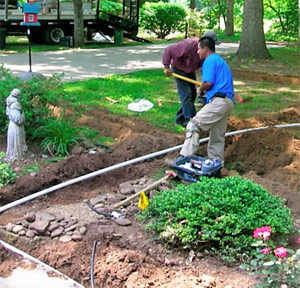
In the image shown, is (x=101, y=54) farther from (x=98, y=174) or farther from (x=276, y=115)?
(x=98, y=174)

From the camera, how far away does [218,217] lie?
397 cm

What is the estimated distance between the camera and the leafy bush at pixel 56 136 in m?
6.32

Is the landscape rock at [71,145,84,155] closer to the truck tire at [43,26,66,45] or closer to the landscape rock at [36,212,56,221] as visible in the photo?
the landscape rock at [36,212,56,221]

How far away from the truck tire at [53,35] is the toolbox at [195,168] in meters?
15.7

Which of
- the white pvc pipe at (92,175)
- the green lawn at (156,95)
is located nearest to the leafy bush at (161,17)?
the green lawn at (156,95)

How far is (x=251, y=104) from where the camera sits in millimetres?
9328

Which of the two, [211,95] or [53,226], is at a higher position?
[211,95]

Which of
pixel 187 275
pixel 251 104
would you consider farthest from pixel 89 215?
pixel 251 104

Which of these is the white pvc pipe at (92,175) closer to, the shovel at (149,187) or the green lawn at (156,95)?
the shovel at (149,187)

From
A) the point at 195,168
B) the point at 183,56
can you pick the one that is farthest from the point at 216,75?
the point at 183,56

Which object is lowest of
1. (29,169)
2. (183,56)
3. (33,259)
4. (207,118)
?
(33,259)

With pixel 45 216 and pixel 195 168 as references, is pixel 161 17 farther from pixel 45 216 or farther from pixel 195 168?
pixel 45 216

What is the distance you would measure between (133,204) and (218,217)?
1.10 meters

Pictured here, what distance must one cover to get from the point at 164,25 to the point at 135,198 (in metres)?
22.7
